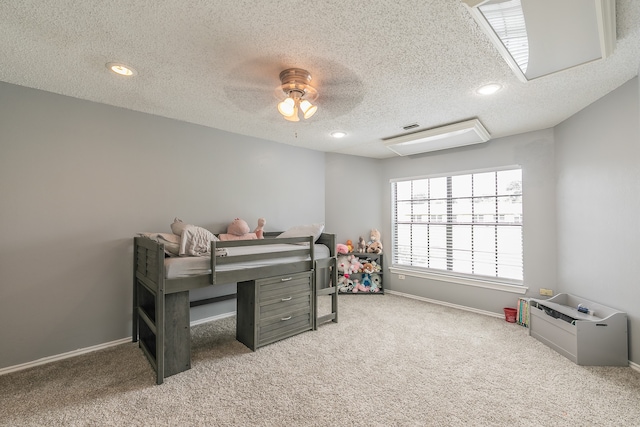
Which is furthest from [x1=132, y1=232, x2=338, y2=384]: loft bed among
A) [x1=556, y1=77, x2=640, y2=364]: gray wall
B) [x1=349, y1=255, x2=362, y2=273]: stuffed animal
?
[x1=556, y1=77, x2=640, y2=364]: gray wall

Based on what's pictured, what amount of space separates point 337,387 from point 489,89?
8.52 feet

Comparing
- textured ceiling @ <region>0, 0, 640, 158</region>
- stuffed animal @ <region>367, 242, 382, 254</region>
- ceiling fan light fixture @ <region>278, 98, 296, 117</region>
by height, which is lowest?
stuffed animal @ <region>367, 242, 382, 254</region>

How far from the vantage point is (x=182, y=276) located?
81.8 inches

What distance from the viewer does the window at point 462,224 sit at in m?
3.41

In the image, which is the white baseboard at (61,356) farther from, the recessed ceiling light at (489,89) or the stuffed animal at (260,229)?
the recessed ceiling light at (489,89)

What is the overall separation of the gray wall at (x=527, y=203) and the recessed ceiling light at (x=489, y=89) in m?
1.45

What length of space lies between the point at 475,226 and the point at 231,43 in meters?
3.58

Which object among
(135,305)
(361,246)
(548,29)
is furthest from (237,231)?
(548,29)

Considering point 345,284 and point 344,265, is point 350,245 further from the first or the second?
point 345,284

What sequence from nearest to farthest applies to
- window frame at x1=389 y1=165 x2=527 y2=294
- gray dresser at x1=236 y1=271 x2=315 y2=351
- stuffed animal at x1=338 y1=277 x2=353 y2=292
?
1. gray dresser at x1=236 y1=271 x2=315 y2=351
2. window frame at x1=389 y1=165 x2=527 y2=294
3. stuffed animal at x1=338 y1=277 x2=353 y2=292

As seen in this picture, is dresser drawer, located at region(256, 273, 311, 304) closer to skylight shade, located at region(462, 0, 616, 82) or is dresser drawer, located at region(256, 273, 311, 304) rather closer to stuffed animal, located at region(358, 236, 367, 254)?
stuffed animal, located at region(358, 236, 367, 254)

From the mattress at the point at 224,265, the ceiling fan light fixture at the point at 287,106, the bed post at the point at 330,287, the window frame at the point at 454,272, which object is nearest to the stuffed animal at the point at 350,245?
the window frame at the point at 454,272

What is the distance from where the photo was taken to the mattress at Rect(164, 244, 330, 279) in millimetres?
2043

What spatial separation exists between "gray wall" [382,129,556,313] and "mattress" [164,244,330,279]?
217 centimetres
